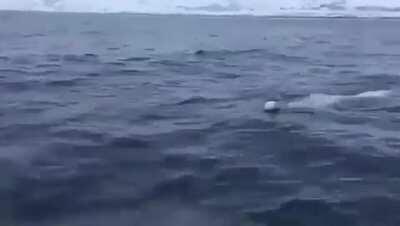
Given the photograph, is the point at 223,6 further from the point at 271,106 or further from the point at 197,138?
the point at 197,138

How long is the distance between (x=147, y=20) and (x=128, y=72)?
554 inches

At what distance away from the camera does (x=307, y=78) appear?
16.0 m

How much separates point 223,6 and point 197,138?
24285mm

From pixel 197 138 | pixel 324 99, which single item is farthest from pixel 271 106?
pixel 197 138

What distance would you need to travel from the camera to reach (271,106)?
12641 millimetres

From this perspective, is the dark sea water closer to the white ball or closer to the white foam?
the white foam

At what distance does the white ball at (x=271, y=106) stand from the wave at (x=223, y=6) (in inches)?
792

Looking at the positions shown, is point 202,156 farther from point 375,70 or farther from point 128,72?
point 375,70

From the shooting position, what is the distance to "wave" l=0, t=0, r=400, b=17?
33031mm

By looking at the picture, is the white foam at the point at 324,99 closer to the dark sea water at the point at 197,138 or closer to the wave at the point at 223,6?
the dark sea water at the point at 197,138

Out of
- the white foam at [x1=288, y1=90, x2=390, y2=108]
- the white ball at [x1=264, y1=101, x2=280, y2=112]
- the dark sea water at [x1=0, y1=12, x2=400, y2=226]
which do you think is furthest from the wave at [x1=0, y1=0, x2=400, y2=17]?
the white ball at [x1=264, y1=101, x2=280, y2=112]

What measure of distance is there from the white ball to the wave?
66.0 ft

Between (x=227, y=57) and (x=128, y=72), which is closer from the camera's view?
(x=128, y=72)

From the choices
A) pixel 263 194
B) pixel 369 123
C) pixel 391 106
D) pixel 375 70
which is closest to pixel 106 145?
pixel 263 194
